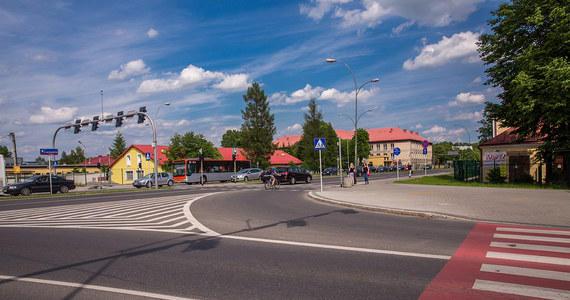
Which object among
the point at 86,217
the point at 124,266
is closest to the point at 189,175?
the point at 86,217

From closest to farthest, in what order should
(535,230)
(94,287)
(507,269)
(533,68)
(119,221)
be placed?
1. (94,287)
2. (507,269)
3. (535,230)
4. (119,221)
5. (533,68)

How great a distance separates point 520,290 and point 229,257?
13.8 feet

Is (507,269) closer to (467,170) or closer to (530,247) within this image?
(530,247)

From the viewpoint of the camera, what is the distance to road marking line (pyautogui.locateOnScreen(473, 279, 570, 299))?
3922mm

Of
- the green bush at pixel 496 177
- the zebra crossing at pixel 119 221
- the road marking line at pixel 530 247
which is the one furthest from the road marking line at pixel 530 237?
the green bush at pixel 496 177

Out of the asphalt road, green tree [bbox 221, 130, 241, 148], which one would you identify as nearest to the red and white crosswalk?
the asphalt road

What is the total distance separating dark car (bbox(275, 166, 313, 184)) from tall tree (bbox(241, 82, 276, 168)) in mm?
25338

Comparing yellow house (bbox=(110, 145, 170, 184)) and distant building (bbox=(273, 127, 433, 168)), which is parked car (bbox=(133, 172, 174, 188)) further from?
distant building (bbox=(273, 127, 433, 168))

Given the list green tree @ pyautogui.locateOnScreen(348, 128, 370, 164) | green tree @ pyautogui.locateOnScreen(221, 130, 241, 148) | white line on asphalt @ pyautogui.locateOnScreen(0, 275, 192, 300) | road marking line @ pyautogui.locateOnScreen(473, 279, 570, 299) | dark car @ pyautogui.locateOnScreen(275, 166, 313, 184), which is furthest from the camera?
green tree @ pyautogui.locateOnScreen(221, 130, 241, 148)

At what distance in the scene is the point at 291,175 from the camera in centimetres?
3083

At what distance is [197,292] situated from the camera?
4285 mm

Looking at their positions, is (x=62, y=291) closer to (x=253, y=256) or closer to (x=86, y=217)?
(x=253, y=256)

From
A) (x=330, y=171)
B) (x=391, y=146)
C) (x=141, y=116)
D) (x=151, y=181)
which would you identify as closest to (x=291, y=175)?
(x=141, y=116)

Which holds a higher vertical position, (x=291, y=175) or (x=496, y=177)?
(x=291, y=175)
